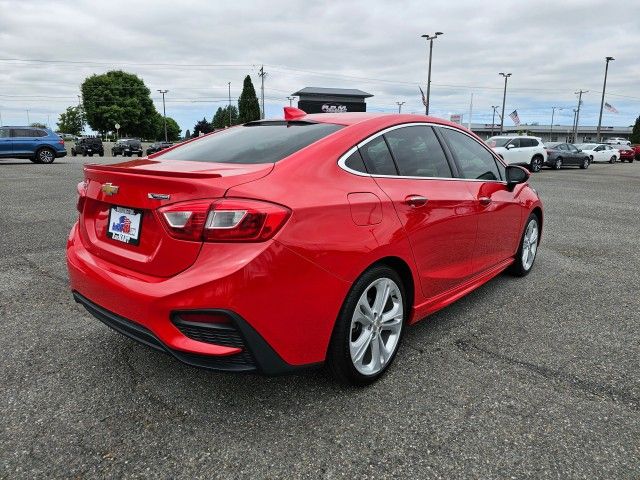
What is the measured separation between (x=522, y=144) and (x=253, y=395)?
23627 millimetres

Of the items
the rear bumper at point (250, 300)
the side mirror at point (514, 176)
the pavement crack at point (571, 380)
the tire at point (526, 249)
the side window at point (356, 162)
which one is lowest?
the pavement crack at point (571, 380)

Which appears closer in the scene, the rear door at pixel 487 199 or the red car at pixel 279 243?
the red car at pixel 279 243

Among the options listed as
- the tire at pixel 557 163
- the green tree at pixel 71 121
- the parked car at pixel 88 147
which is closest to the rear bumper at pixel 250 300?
the tire at pixel 557 163

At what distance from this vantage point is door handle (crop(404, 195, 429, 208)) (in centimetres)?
291

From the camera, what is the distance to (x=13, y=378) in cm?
284

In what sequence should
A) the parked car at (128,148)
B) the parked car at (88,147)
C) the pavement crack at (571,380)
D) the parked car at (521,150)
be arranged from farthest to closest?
1. the parked car at (128,148)
2. the parked car at (88,147)
3. the parked car at (521,150)
4. the pavement crack at (571,380)

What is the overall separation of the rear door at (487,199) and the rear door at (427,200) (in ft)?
0.52

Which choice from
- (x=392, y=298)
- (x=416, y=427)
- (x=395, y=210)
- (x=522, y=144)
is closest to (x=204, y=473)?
(x=416, y=427)

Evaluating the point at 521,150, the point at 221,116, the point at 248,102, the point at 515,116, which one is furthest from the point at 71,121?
the point at 521,150

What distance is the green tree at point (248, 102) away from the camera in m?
78.6

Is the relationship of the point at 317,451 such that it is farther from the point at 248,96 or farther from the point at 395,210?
the point at 248,96

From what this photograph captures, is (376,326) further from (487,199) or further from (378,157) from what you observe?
(487,199)

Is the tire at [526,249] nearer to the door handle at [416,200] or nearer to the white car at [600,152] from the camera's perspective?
the door handle at [416,200]

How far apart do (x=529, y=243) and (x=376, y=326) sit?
2931 mm
